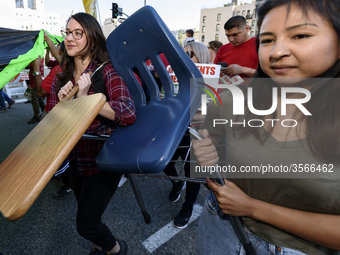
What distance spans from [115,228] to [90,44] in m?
1.84

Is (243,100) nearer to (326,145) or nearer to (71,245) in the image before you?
(326,145)

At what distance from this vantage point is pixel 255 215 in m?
0.76

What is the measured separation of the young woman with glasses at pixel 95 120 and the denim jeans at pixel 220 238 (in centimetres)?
61

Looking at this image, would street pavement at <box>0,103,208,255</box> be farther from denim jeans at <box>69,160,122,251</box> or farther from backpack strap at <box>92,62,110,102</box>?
backpack strap at <box>92,62,110,102</box>

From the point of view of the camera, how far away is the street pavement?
1896 millimetres

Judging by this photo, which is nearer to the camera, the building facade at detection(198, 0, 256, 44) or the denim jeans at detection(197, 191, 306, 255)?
the denim jeans at detection(197, 191, 306, 255)

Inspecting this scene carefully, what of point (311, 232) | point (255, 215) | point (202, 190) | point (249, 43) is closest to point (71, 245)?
point (202, 190)

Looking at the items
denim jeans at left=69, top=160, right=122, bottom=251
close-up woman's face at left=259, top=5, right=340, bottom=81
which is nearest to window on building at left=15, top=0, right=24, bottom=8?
denim jeans at left=69, top=160, right=122, bottom=251

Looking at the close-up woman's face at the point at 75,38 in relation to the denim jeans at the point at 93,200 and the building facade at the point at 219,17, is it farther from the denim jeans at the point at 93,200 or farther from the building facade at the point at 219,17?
the building facade at the point at 219,17

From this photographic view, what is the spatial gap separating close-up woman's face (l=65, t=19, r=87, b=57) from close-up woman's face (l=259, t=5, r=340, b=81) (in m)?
1.30

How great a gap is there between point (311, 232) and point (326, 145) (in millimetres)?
300

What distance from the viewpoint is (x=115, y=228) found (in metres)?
2.13

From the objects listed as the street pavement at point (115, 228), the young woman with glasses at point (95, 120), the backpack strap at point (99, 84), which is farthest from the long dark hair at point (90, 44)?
the street pavement at point (115, 228)

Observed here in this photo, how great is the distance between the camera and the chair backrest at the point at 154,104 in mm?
666
